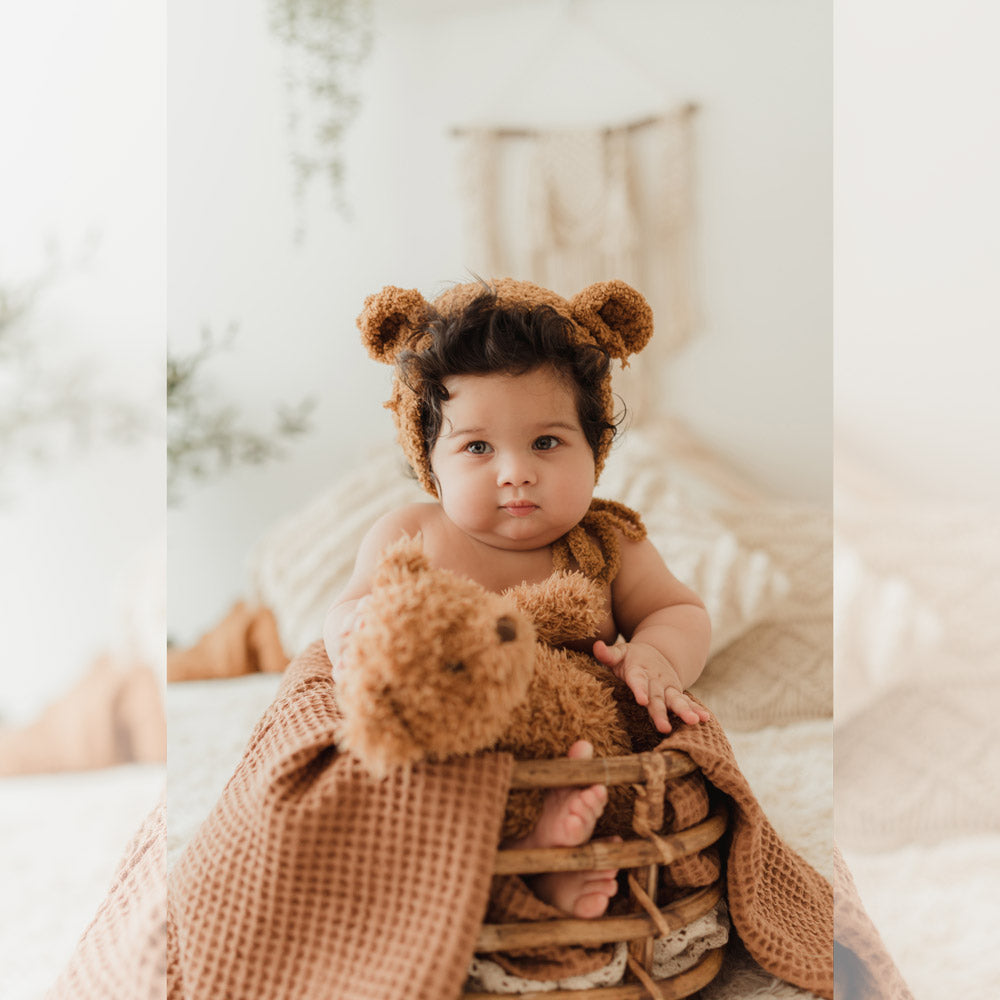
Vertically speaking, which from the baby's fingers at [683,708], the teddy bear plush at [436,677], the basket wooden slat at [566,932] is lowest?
the basket wooden slat at [566,932]

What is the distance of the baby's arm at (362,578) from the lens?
0.83 m

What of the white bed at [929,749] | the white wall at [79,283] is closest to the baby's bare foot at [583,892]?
the white bed at [929,749]

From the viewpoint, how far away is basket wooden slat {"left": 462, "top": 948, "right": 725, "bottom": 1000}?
0.67 metres

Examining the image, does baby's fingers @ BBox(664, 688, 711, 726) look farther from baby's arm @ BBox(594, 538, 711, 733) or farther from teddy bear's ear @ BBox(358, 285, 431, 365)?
teddy bear's ear @ BBox(358, 285, 431, 365)

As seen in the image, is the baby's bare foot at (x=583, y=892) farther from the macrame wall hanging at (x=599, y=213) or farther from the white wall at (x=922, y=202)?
the macrame wall hanging at (x=599, y=213)

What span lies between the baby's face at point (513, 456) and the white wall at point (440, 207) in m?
0.79

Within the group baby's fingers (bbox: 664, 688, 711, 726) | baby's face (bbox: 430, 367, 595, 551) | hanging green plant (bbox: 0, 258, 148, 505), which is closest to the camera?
baby's fingers (bbox: 664, 688, 711, 726)

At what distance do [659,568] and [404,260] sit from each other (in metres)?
0.91

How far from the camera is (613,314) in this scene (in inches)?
38.9

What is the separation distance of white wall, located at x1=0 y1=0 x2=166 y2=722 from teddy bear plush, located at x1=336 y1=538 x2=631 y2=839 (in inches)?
18.1

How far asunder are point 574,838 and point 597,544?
0.39m

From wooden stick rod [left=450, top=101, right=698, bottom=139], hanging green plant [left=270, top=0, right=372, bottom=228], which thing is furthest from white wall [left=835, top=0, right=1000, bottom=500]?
hanging green plant [left=270, top=0, right=372, bottom=228]

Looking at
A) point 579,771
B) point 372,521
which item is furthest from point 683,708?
point 372,521

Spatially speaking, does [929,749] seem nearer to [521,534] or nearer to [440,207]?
[521,534]
